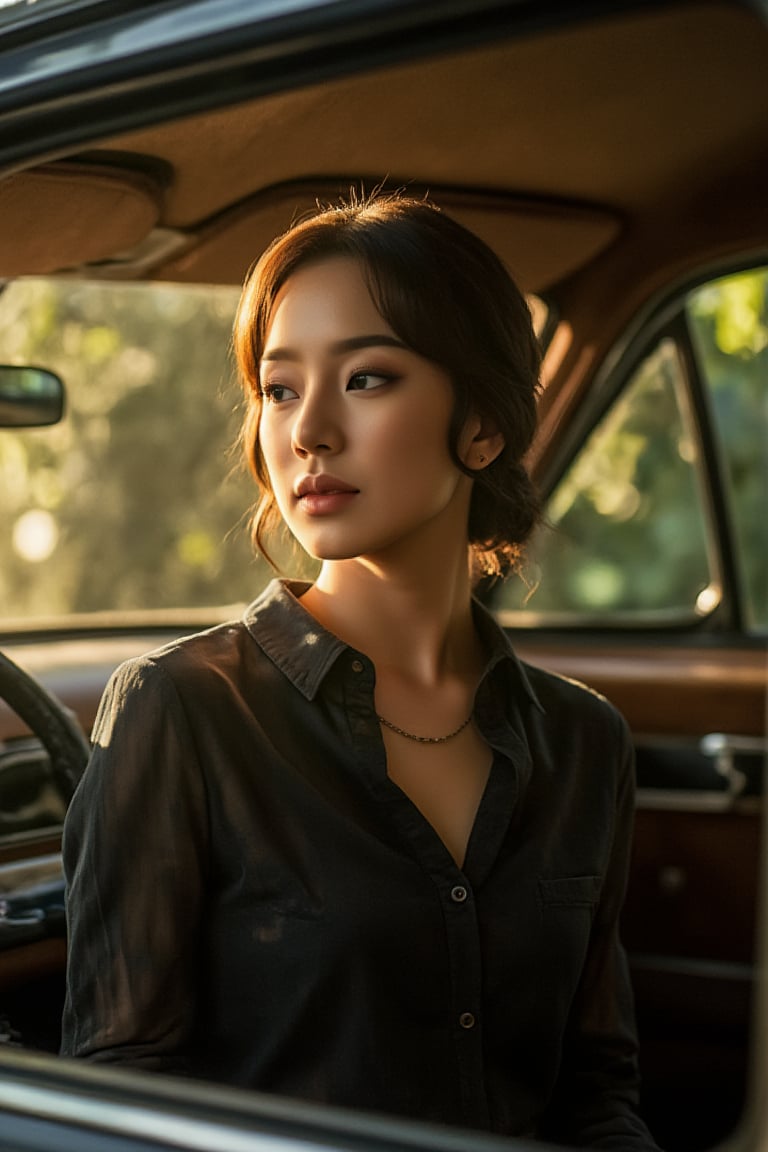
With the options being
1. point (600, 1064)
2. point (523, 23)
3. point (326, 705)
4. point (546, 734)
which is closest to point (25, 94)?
point (523, 23)

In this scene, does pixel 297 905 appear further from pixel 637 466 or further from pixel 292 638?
pixel 637 466

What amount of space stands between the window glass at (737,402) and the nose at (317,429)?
1.78 m

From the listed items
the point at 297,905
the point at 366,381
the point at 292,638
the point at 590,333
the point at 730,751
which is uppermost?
the point at 590,333

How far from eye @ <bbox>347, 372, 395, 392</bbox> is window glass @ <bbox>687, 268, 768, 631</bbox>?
172cm

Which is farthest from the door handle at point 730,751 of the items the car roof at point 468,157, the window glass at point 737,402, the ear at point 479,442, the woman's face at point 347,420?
the woman's face at point 347,420

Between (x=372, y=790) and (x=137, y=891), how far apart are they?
0.86 ft

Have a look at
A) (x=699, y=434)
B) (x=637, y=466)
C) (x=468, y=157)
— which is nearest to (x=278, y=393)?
(x=468, y=157)

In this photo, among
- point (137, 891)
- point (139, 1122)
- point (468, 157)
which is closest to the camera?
point (139, 1122)

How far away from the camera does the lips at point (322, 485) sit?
1597 mm

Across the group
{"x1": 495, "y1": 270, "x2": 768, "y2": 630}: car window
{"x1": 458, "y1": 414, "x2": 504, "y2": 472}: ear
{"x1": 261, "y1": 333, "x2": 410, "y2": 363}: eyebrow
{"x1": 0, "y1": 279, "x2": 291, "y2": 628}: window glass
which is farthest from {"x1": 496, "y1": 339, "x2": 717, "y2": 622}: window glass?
{"x1": 0, "y1": 279, "x2": 291, "y2": 628}: window glass

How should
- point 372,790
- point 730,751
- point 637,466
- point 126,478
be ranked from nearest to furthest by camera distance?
point 372,790 → point 730,751 → point 637,466 → point 126,478

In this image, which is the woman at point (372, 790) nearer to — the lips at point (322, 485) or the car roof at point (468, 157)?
the lips at point (322, 485)

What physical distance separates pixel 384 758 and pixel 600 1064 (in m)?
0.55

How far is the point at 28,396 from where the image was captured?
84.4 inches
